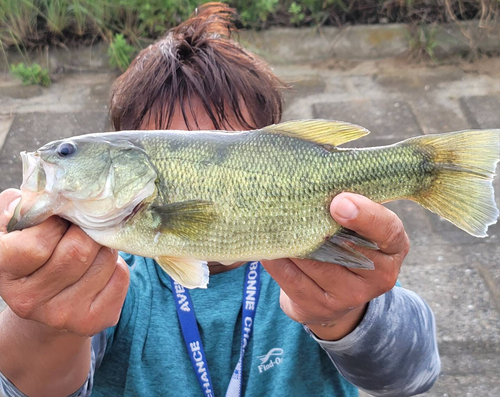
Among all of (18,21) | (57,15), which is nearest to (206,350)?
(57,15)

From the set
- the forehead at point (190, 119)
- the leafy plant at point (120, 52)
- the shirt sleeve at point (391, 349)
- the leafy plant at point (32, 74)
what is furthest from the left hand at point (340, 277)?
the leafy plant at point (32, 74)

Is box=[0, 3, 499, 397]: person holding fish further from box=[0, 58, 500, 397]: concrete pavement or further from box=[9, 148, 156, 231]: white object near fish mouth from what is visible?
box=[0, 58, 500, 397]: concrete pavement

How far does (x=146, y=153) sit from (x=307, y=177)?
39cm

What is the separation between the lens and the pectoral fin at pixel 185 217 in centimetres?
121

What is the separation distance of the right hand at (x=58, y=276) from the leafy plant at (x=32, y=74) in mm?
3930

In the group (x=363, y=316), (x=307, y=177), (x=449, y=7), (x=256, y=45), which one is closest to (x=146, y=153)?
(x=307, y=177)

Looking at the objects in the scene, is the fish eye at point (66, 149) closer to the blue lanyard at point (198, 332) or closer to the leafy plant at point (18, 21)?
the blue lanyard at point (198, 332)

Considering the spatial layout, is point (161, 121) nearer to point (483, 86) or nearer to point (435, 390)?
point (435, 390)

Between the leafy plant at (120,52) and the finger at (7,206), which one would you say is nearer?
the finger at (7,206)

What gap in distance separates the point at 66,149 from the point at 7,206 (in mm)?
196

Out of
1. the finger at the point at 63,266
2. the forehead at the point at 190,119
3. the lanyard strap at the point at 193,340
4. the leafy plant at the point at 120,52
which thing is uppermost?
the forehead at the point at 190,119

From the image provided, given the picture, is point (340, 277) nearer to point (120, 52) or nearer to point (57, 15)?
point (120, 52)

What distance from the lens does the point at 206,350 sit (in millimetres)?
1639

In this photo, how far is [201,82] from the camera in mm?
1629
